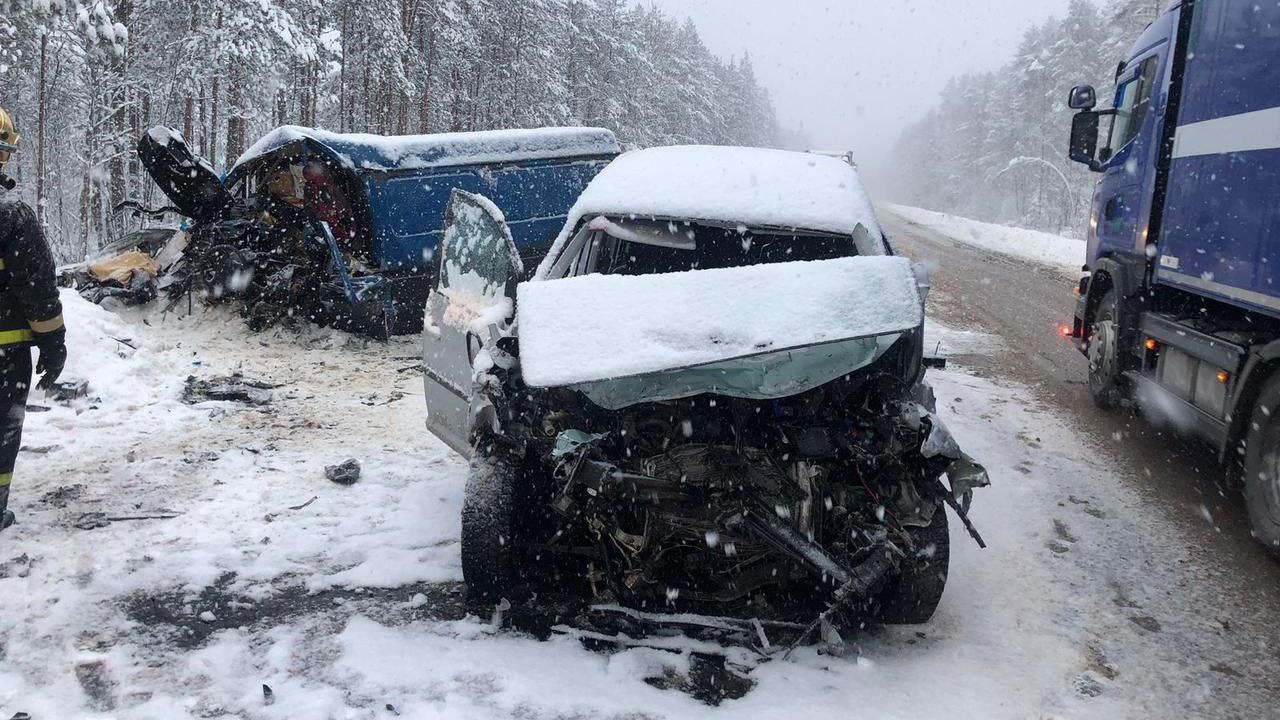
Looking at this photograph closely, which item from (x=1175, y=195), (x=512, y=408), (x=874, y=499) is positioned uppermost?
(x=1175, y=195)

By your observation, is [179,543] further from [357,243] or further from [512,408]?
[357,243]

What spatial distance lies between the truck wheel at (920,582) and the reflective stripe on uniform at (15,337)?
4478 mm

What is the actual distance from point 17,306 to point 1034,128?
60234 millimetres

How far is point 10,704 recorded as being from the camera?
9.23ft

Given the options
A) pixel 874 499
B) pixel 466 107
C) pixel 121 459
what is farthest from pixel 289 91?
pixel 874 499

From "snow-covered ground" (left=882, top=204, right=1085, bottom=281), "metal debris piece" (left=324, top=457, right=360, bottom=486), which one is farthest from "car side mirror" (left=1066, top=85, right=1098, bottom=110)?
"snow-covered ground" (left=882, top=204, right=1085, bottom=281)

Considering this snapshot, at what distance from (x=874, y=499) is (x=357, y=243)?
733 cm

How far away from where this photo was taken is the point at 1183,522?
4914mm

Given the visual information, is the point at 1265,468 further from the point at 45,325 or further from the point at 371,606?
the point at 45,325

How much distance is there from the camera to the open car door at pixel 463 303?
4.13 metres

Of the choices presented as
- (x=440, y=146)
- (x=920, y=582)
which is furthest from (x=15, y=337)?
(x=440, y=146)

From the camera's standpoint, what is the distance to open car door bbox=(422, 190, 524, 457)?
4133mm

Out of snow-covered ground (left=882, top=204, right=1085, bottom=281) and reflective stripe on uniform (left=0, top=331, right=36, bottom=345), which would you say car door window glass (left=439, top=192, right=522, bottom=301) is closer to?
reflective stripe on uniform (left=0, top=331, right=36, bottom=345)

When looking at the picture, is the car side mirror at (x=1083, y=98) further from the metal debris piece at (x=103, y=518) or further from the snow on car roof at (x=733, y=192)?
the metal debris piece at (x=103, y=518)
